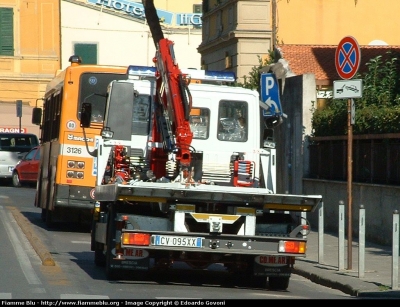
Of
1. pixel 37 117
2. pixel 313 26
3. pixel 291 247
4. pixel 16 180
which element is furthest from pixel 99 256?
pixel 16 180

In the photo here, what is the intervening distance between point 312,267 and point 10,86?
4052 centimetres

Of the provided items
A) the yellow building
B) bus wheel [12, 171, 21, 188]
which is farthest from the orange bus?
the yellow building

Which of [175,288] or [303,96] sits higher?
[303,96]

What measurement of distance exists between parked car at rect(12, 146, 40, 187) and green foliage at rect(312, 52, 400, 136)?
53.5ft

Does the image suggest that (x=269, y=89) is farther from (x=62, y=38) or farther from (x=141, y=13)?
(x=141, y=13)

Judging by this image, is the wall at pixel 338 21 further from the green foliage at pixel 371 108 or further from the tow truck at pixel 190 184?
the tow truck at pixel 190 184

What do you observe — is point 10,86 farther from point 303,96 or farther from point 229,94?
point 229,94

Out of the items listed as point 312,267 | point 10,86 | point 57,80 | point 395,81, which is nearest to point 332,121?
point 395,81

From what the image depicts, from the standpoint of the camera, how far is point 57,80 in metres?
21.6

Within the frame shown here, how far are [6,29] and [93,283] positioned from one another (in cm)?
4193

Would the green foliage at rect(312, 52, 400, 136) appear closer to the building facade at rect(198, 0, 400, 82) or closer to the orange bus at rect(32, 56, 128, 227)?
the orange bus at rect(32, 56, 128, 227)

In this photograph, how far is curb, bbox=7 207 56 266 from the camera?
47.1ft

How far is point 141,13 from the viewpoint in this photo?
5556cm

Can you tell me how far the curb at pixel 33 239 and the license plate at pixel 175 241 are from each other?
293 centimetres
